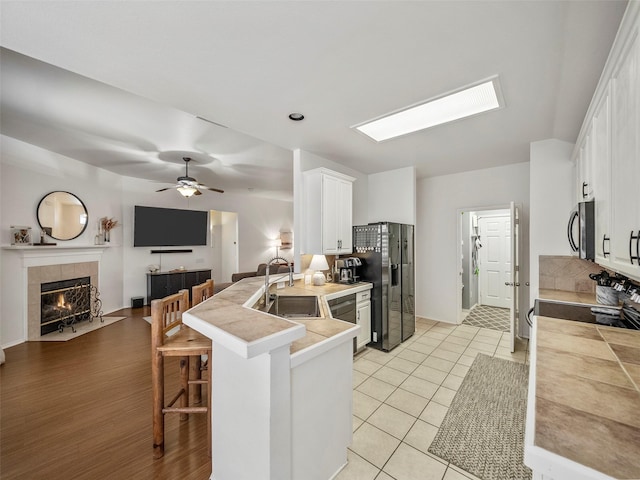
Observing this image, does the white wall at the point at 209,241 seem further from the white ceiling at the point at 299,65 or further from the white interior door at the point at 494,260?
the white interior door at the point at 494,260

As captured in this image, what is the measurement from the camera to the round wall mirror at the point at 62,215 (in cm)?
402

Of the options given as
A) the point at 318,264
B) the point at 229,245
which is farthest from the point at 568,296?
the point at 229,245

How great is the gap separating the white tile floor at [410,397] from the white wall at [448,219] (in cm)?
63

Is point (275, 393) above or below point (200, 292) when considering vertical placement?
below

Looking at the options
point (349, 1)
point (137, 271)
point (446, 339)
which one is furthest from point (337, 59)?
point (137, 271)

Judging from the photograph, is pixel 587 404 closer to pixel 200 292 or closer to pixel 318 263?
pixel 200 292

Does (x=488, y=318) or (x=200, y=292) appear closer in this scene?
(x=200, y=292)

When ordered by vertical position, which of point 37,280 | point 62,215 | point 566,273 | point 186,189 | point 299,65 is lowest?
point 37,280

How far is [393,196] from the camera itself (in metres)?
4.28

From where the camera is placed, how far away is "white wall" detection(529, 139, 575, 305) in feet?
9.29

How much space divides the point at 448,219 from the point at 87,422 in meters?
5.17

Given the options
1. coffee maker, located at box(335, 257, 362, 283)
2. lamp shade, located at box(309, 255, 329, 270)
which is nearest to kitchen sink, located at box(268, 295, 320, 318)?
lamp shade, located at box(309, 255, 329, 270)

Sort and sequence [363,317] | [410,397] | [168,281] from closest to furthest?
[410,397] < [363,317] < [168,281]

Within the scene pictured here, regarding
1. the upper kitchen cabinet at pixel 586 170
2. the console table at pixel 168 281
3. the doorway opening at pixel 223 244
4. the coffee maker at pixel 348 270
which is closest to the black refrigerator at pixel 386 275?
the coffee maker at pixel 348 270
